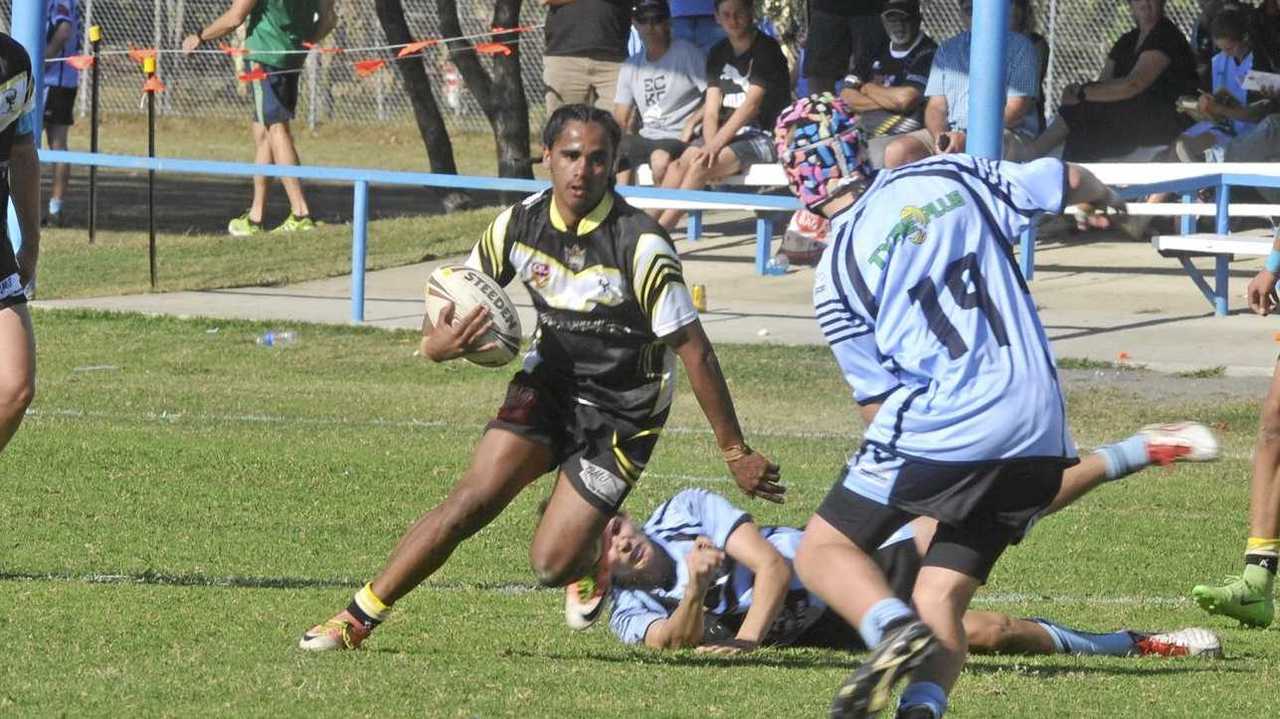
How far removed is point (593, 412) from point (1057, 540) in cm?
321

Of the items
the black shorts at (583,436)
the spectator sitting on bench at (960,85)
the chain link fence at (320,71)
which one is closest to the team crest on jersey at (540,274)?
the black shorts at (583,436)

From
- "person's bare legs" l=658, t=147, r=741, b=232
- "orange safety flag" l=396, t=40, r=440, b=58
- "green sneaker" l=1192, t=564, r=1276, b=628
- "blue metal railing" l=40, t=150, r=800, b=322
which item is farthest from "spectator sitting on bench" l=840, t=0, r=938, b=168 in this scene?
"green sneaker" l=1192, t=564, r=1276, b=628

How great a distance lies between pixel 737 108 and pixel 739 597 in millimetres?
9912

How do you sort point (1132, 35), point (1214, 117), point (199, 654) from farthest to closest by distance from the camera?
point (1132, 35)
point (1214, 117)
point (199, 654)

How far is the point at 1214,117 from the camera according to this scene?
1681 centimetres

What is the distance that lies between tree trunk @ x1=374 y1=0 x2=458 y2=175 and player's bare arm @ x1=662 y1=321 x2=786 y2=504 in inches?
600

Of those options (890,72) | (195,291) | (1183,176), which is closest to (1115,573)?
(1183,176)

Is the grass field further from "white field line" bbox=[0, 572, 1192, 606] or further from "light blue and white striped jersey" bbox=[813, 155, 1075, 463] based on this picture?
"light blue and white striped jersey" bbox=[813, 155, 1075, 463]

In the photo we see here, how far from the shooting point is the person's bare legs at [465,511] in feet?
21.7

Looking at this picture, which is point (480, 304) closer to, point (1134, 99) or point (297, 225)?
point (1134, 99)

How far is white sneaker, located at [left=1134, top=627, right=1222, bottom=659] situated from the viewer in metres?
7.03

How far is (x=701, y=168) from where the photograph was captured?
16.4m

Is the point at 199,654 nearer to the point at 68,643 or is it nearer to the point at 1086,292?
the point at 68,643

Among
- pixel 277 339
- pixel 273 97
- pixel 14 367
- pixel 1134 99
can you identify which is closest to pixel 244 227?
pixel 273 97
